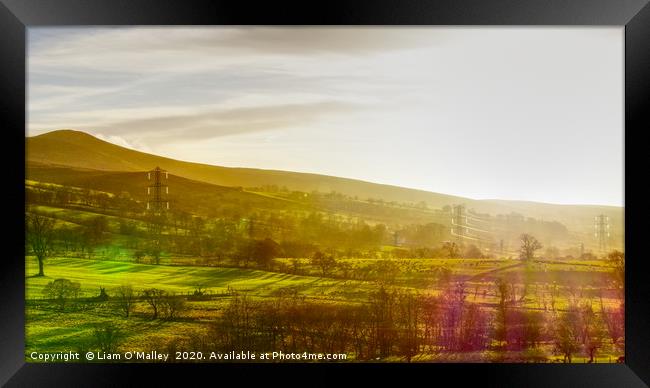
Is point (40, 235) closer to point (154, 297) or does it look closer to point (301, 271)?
point (154, 297)

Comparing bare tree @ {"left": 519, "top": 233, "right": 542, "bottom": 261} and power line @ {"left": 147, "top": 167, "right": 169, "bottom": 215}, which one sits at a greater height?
power line @ {"left": 147, "top": 167, "right": 169, "bottom": 215}

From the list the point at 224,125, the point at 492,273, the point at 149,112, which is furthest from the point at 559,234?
the point at 149,112

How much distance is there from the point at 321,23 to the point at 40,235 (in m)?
2.41

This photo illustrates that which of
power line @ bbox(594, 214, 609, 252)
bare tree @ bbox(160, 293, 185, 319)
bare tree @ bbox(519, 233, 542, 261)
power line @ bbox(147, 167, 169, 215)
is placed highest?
power line @ bbox(147, 167, 169, 215)

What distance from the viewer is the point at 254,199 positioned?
3814 millimetres

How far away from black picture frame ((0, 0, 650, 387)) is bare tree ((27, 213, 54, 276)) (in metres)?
0.53

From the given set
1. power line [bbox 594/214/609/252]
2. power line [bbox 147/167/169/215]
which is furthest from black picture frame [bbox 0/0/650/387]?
power line [bbox 147/167/169/215]

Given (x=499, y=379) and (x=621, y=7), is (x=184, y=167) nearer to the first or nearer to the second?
(x=499, y=379)

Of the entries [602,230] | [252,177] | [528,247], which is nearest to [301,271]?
[252,177]

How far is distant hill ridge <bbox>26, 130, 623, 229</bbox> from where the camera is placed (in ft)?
12.1

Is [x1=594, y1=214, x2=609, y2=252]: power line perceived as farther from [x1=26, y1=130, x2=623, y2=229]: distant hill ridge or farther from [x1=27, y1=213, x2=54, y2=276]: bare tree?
[x1=27, y1=213, x2=54, y2=276]: bare tree

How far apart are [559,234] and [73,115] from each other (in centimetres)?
344

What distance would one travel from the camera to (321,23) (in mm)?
3191

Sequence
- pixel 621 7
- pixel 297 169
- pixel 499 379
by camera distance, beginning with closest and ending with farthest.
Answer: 1. pixel 621 7
2. pixel 499 379
3. pixel 297 169
